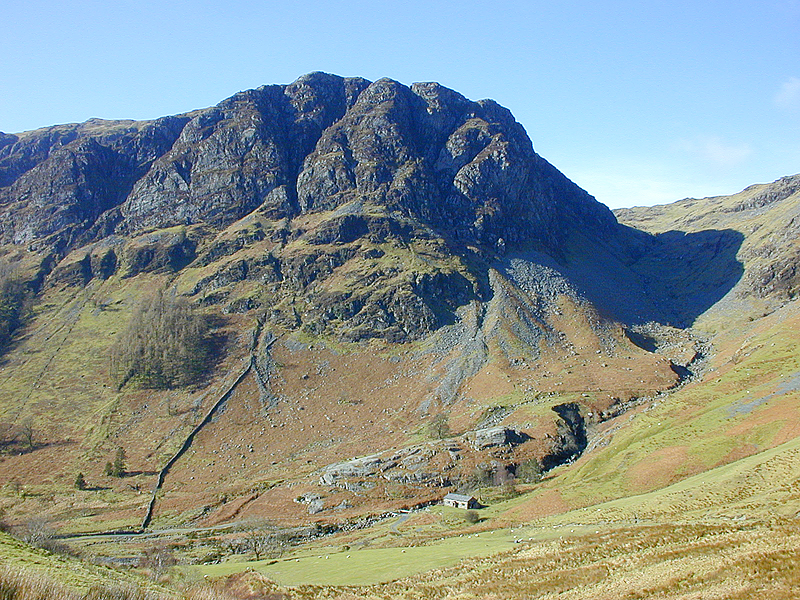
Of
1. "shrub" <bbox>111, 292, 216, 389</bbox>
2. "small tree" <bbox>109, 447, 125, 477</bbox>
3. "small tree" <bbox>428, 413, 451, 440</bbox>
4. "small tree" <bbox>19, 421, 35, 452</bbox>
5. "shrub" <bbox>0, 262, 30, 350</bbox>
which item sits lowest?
"small tree" <bbox>109, 447, 125, 477</bbox>

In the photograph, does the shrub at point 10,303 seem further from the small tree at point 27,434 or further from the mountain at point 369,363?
the small tree at point 27,434

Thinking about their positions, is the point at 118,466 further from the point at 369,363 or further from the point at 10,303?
the point at 10,303

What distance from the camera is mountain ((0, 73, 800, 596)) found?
88812 mm

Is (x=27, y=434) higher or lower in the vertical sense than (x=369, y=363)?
lower

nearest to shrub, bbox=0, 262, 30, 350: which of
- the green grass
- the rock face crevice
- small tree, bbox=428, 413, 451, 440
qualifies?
small tree, bbox=428, 413, 451, 440

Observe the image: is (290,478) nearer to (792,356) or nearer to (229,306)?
(229,306)

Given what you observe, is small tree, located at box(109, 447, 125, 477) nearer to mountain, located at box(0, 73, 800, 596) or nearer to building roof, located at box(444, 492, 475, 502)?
mountain, located at box(0, 73, 800, 596)

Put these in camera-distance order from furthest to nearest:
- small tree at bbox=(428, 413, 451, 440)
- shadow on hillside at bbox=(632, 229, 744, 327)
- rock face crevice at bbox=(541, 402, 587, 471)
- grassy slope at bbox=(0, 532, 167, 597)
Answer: shadow on hillside at bbox=(632, 229, 744, 327)
small tree at bbox=(428, 413, 451, 440)
rock face crevice at bbox=(541, 402, 587, 471)
grassy slope at bbox=(0, 532, 167, 597)

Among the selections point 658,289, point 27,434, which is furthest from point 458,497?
point 658,289

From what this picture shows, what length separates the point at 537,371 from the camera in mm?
126438

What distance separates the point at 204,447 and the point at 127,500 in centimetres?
1899

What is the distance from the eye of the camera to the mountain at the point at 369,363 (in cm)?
8881

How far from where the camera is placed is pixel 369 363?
460 feet

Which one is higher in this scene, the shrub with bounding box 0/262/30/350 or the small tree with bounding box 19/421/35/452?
the shrub with bounding box 0/262/30/350
